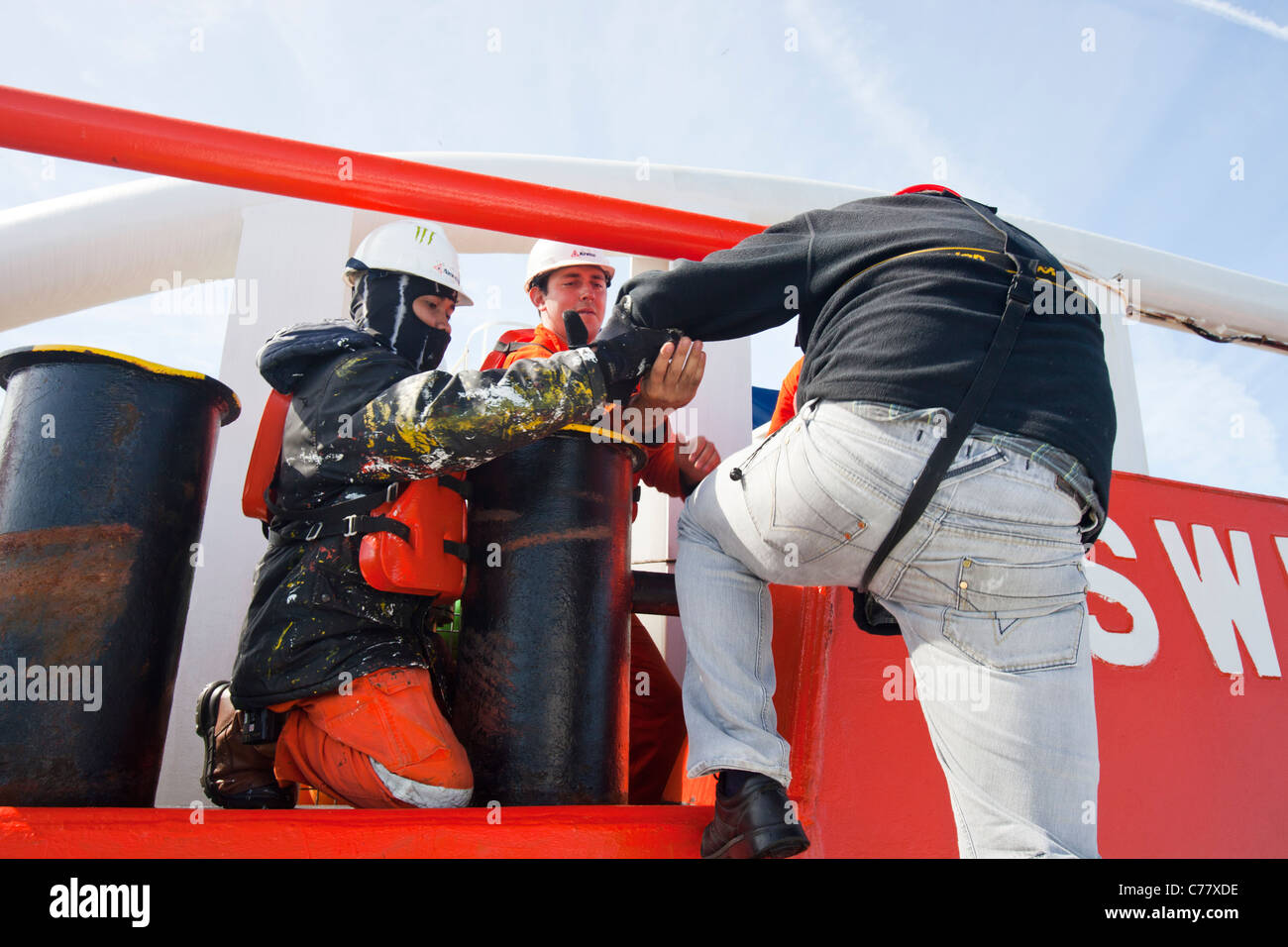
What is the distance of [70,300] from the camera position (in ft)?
16.1

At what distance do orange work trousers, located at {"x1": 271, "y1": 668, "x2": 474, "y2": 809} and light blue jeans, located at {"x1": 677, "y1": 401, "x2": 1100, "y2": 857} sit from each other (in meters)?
0.73

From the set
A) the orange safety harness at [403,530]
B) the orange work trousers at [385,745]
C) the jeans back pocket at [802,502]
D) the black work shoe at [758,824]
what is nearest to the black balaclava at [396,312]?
the orange safety harness at [403,530]

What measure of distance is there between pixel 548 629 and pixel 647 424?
71 centimetres

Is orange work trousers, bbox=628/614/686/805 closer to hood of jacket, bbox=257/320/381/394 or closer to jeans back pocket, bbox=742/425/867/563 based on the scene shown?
hood of jacket, bbox=257/320/381/394

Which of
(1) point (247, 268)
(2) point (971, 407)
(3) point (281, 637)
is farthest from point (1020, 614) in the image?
(1) point (247, 268)

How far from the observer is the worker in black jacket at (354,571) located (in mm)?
2135

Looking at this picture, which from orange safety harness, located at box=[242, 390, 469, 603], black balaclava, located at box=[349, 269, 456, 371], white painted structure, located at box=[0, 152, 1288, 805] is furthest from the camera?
white painted structure, located at box=[0, 152, 1288, 805]

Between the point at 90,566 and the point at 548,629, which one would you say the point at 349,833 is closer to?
the point at 548,629

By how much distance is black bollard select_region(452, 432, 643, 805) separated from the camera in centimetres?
220

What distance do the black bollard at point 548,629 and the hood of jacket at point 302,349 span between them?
1.63ft

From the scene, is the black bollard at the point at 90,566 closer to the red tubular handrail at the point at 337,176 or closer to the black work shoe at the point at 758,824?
the red tubular handrail at the point at 337,176

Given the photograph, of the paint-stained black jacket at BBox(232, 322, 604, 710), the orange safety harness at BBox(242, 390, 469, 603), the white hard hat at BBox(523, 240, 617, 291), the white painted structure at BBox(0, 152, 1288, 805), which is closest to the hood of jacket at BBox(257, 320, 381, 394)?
the paint-stained black jacket at BBox(232, 322, 604, 710)

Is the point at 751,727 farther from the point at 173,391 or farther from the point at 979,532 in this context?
the point at 173,391
